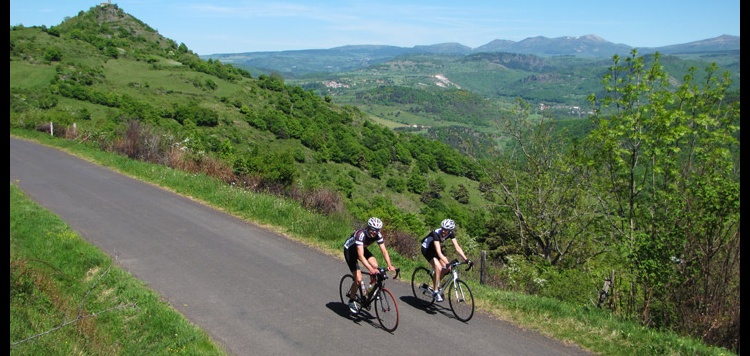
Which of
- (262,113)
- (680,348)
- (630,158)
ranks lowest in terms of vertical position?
(680,348)

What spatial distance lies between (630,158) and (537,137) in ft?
14.0

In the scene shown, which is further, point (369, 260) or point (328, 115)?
point (328, 115)

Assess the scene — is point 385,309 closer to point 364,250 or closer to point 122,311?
point 364,250

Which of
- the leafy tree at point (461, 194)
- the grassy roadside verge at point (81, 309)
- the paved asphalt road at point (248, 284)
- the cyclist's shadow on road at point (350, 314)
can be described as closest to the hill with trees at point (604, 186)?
the paved asphalt road at point (248, 284)

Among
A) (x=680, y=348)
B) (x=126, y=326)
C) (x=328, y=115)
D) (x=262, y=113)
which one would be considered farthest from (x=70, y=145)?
(x=328, y=115)

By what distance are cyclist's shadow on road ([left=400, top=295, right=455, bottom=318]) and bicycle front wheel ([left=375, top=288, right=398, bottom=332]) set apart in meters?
1.11

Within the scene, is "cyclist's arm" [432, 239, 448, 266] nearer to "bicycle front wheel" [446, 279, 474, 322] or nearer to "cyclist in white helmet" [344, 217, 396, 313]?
"bicycle front wheel" [446, 279, 474, 322]

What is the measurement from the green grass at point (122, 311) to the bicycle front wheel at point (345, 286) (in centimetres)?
243

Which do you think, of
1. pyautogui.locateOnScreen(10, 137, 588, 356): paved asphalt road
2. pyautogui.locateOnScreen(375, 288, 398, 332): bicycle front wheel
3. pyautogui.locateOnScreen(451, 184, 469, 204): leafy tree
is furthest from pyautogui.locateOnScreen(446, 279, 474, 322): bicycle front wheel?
A: pyautogui.locateOnScreen(451, 184, 469, 204): leafy tree

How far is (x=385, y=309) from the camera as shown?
8914mm

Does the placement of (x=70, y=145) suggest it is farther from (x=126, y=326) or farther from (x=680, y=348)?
(x=680, y=348)

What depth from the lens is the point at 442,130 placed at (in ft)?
632

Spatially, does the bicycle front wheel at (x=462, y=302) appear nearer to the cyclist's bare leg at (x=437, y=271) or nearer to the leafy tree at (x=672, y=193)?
the cyclist's bare leg at (x=437, y=271)

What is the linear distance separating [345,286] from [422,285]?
141 centimetres
